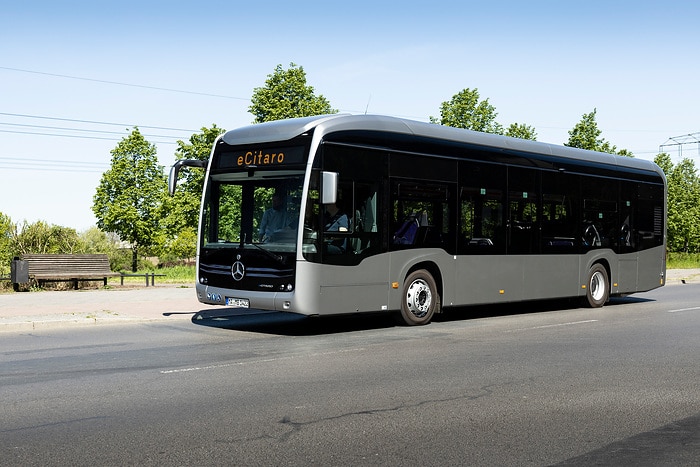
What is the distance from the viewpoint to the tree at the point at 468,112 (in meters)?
42.4

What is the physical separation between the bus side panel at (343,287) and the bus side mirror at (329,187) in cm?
97

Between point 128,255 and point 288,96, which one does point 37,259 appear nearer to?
point 288,96

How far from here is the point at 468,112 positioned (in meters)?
42.5

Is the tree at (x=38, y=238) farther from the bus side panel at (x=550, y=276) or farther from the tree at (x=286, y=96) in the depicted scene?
the bus side panel at (x=550, y=276)

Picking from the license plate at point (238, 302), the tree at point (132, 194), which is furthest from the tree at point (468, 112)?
the tree at point (132, 194)

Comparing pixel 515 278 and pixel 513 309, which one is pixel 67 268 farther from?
pixel 515 278

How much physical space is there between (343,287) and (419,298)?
1.99 metres

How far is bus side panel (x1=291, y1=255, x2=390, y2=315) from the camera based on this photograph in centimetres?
1214

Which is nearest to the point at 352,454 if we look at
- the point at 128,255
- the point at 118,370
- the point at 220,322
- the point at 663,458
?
the point at 663,458

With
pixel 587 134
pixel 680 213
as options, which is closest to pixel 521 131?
pixel 587 134

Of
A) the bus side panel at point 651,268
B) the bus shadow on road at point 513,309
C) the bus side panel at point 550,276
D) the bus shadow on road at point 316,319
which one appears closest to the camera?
the bus shadow on road at point 316,319

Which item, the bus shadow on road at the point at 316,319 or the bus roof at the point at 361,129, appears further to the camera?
A: the bus shadow on road at the point at 316,319

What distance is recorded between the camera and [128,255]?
68875mm

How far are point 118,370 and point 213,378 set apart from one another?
1276 millimetres
